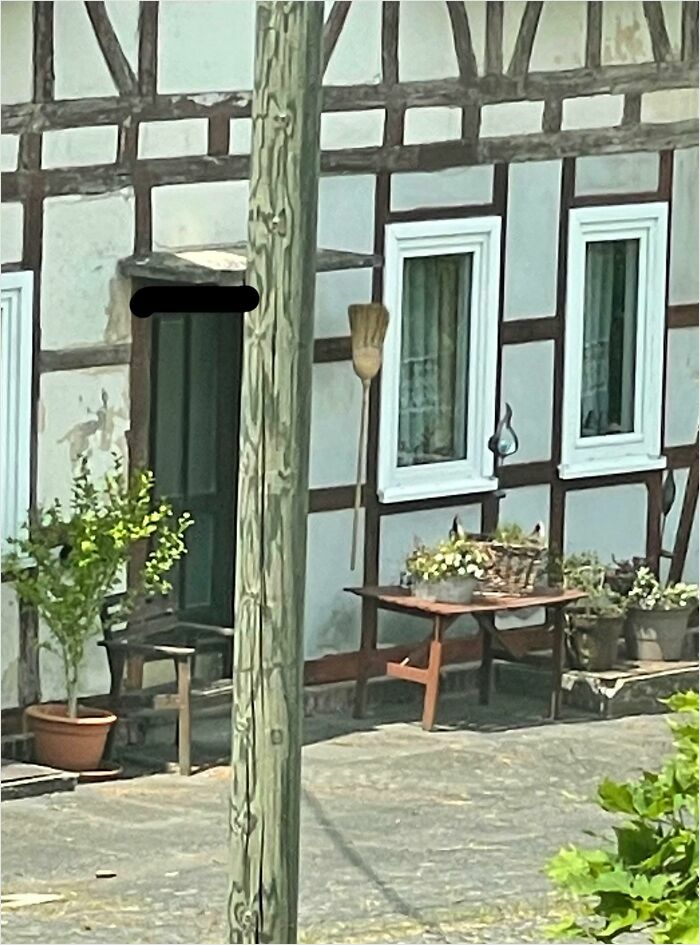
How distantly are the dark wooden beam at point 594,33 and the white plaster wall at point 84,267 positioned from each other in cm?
239

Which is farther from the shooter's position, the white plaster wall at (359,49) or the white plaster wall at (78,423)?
the white plaster wall at (359,49)

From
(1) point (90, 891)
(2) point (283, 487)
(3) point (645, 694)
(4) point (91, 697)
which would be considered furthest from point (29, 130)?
(2) point (283, 487)

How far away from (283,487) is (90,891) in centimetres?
307

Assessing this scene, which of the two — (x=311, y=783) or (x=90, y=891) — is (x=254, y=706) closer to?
(x=90, y=891)

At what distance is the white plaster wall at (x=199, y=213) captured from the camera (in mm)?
9547

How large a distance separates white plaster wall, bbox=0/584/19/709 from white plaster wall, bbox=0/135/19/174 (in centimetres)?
141

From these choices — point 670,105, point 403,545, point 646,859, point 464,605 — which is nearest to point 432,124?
point 670,105

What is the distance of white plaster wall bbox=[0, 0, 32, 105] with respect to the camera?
8.84 m

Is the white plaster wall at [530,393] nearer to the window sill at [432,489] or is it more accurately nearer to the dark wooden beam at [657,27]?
the window sill at [432,489]

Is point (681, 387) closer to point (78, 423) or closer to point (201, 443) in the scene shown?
point (201, 443)

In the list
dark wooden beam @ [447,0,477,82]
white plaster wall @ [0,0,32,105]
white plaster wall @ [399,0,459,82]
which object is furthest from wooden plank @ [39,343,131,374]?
dark wooden beam @ [447,0,477,82]

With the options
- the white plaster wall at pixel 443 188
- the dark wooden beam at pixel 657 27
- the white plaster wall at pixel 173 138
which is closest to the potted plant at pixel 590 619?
the white plaster wall at pixel 443 188

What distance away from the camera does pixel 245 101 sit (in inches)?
385

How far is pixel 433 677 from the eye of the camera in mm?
10070
